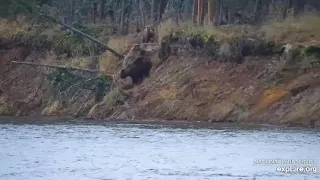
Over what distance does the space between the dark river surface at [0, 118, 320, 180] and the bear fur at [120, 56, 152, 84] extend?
9536 mm

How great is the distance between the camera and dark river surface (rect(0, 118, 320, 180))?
84.5 feet

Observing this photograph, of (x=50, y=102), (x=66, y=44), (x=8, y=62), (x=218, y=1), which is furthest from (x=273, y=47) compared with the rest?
(x=8, y=62)

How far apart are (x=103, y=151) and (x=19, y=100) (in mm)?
27352

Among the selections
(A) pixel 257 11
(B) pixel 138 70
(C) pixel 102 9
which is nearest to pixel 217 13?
(A) pixel 257 11

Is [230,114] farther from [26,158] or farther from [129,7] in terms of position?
[129,7]

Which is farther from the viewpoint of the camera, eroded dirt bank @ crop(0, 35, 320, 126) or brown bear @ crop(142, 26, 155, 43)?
brown bear @ crop(142, 26, 155, 43)

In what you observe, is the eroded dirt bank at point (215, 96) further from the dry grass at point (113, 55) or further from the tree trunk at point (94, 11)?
the tree trunk at point (94, 11)

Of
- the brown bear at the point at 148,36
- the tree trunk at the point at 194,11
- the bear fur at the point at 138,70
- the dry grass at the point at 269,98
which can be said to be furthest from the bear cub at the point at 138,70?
the dry grass at the point at 269,98

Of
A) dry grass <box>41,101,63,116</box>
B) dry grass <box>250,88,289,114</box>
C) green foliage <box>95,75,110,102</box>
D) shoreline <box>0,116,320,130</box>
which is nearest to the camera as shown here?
shoreline <box>0,116,320,130</box>

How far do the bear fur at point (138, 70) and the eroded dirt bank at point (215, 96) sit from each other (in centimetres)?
46

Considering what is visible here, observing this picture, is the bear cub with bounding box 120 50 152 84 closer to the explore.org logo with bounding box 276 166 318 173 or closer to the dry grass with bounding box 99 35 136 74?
the dry grass with bounding box 99 35 136 74

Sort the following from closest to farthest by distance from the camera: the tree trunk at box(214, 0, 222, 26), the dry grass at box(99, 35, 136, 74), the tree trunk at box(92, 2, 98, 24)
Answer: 1. the dry grass at box(99, 35, 136, 74)
2. the tree trunk at box(214, 0, 222, 26)
3. the tree trunk at box(92, 2, 98, 24)

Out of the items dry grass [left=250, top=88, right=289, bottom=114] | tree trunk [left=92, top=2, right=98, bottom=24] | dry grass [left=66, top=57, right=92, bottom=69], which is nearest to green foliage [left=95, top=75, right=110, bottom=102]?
dry grass [left=66, top=57, right=92, bottom=69]

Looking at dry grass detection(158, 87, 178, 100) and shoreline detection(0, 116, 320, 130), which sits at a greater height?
dry grass detection(158, 87, 178, 100)
